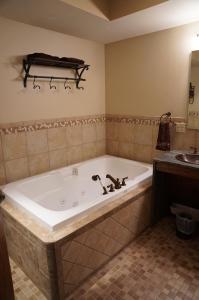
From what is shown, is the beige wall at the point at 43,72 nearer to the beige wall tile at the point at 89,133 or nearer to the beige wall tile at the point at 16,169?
the beige wall tile at the point at 89,133

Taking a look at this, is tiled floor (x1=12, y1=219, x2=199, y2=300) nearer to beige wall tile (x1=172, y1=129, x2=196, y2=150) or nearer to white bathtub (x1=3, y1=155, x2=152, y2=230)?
white bathtub (x1=3, y1=155, x2=152, y2=230)

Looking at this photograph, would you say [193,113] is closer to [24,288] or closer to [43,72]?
[43,72]

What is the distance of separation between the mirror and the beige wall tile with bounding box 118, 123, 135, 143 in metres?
0.80

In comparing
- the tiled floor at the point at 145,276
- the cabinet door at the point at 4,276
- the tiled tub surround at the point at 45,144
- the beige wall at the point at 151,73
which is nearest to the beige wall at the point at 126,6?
the beige wall at the point at 151,73

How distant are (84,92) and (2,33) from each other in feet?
3.82

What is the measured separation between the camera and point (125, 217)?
1.97 m

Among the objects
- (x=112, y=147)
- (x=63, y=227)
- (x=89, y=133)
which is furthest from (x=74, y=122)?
(x=63, y=227)

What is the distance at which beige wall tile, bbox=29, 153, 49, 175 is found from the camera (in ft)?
7.82

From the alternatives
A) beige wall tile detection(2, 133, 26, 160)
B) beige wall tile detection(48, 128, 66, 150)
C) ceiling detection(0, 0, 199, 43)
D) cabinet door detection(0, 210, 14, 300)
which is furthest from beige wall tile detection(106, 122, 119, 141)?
cabinet door detection(0, 210, 14, 300)

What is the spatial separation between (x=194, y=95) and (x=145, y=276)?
73.3 inches

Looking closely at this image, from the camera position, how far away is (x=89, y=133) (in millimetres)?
2984

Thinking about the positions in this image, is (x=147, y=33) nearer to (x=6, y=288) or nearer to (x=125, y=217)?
(x=125, y=217)

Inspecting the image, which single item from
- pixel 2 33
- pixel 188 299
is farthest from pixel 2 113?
pixel 188 299

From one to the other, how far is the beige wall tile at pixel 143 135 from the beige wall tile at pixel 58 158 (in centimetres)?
100
